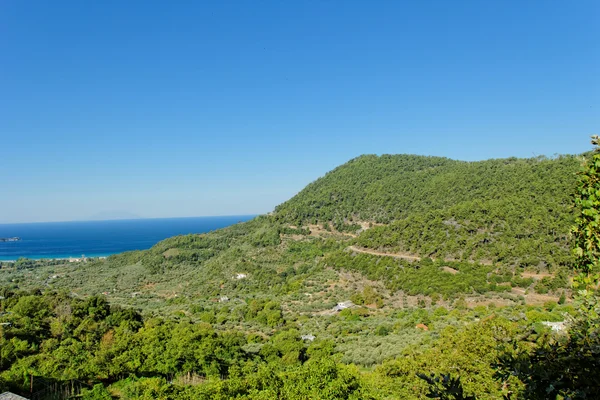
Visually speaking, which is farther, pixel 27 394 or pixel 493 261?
pixel 493 261

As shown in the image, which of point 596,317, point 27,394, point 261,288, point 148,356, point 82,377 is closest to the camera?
point 596,317

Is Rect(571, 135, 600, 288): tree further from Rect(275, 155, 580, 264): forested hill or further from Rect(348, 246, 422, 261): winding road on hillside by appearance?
Rect(348, 246, 422, 261): winding road on hillside

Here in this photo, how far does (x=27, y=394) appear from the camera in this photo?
13.2 m

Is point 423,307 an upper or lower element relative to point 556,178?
lower

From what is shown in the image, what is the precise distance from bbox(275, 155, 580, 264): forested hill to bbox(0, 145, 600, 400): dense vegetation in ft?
0.89

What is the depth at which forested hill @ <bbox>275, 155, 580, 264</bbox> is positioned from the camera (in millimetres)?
34219

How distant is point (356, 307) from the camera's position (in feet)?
106

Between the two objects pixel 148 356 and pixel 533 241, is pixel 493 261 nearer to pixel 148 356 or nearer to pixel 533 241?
pixel 533 241

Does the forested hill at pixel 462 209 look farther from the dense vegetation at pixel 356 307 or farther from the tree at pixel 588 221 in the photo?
the tree at pixel 588 221

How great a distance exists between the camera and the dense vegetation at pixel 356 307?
5634mm

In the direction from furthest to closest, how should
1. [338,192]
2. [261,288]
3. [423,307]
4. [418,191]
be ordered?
1. [338,192]
2. [418,191]
3. [261,288]
4. [423,307]

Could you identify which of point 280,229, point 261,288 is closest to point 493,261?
point 261,288

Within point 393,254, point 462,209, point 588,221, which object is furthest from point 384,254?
point 588,221

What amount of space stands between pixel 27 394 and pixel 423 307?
28396 millimetres
